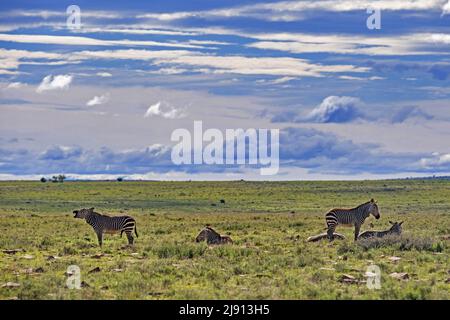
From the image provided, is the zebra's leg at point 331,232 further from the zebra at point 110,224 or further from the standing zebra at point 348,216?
the zebra at point 110,224

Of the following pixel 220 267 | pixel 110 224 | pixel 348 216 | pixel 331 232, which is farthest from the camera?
pixel 331 232

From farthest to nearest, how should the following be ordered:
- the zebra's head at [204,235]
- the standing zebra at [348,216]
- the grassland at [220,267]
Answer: the standing zebra at [348,216], the zebra's head at [204,235], the grassland at [220,267]

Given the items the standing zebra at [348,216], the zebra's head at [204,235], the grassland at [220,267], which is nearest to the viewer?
the grassland at [220,267]

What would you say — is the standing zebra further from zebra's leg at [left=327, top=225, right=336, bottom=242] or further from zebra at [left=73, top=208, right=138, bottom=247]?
zebra at [left=73, top=208, right=138, bottom=247]

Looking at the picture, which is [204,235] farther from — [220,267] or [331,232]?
[220,267]

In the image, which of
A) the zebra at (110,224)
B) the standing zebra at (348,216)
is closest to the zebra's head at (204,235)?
the zebra at (110,224)

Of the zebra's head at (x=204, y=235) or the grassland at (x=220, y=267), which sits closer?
the grassland at (x=220, y=267)

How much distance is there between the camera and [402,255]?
26188 mm

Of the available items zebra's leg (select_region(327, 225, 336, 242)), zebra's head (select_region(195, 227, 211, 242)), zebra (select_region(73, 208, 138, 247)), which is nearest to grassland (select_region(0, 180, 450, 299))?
zebra (select_region(73, 208, 138, 247))

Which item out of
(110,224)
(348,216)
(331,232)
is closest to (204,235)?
(110,224)

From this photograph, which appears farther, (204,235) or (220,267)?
(204,235)
